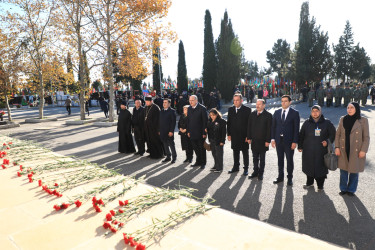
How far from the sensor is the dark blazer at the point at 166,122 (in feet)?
24.6

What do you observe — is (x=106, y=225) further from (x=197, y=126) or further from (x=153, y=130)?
(x=153, y=130)

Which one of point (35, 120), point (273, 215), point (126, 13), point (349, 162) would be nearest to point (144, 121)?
point (273, 215)

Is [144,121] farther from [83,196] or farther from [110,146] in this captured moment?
[83,196]

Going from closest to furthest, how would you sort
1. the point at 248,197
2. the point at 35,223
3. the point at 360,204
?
the point at 35,223 < the point at 360,204 < the point at 248,197

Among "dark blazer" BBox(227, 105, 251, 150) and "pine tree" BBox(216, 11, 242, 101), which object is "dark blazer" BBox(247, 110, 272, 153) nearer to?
"dark blazer" BBox(227, 105, 251, 150)

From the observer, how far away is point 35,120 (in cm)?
1998

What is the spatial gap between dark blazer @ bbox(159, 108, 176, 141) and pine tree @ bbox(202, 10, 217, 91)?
24.7 metres

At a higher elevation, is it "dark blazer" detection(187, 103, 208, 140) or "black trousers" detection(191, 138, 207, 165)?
"dark blazer" detection(187, 103, 208, 140)

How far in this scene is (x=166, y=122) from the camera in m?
7.51

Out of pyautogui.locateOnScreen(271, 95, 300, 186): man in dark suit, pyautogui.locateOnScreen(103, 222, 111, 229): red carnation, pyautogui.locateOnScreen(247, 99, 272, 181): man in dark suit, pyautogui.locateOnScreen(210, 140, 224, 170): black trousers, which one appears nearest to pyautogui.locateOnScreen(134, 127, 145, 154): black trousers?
pyautogui.locateOnScreen(210, 140, 224, 170): black trousers

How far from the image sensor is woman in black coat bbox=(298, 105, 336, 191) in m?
4.90

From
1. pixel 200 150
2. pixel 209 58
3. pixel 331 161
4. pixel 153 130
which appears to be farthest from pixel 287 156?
pixel 209 58

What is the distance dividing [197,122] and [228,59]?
902 inches

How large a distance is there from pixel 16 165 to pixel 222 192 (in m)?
6.06
